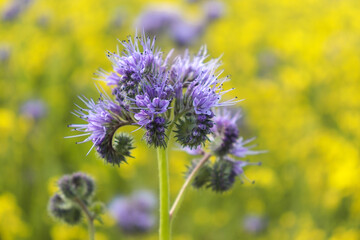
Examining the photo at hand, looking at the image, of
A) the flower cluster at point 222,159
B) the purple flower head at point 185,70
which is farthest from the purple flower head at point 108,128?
the flower cluster at point 222,159

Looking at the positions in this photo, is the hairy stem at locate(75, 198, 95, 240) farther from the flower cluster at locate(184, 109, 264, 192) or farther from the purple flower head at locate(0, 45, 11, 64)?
the purple flower head at locate(0, 45, 11, 64)

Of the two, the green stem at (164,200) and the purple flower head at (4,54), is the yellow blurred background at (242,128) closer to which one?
the purple flower head at (4,54)

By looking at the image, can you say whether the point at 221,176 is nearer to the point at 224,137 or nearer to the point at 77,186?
the point at 224,137

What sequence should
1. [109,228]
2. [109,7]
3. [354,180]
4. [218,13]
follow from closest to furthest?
[354,180] → [109,228] → [218,13] → [109,7]

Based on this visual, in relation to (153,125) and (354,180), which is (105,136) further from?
(354,180)

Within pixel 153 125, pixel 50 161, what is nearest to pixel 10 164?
pixel 50 161

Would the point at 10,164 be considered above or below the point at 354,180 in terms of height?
above
